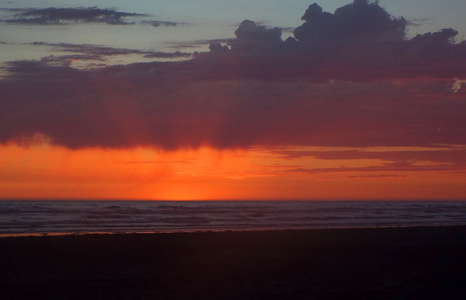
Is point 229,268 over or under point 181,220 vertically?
under

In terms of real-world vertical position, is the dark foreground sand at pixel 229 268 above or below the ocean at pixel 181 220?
below

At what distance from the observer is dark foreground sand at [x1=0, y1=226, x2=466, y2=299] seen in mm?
12211

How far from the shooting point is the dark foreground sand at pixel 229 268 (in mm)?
12211

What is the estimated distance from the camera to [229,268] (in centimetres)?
1577

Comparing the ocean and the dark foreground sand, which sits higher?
the ocean

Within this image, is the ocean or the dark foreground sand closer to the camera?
the dark foreground sand

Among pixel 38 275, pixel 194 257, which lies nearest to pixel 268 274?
pixel 194 257

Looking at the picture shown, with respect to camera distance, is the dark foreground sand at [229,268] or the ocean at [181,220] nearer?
the dark foreground sand at [229,268]

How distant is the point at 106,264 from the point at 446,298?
9512 mm

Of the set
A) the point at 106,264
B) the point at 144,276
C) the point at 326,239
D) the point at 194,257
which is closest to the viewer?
the point at 144,276

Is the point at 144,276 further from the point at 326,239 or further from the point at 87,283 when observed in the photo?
the point at 326,239

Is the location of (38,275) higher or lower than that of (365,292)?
higher

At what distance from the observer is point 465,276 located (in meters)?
14.5

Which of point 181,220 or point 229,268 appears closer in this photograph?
point 229,268
